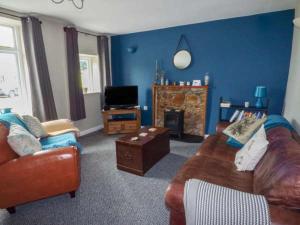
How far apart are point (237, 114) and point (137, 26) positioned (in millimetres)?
2717

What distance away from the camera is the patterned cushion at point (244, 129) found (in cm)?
215

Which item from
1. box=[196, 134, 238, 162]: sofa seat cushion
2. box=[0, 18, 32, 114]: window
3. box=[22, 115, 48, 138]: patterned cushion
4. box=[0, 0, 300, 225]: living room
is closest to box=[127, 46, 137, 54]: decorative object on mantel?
box=[0, 0, 300, 225]: living room

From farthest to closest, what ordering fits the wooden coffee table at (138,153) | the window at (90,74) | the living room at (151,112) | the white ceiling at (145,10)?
the window at (90,74) → the white ceiling at (145,10) → the wooden coffee table at (138,153) → the living room at (151,112)

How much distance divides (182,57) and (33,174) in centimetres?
335

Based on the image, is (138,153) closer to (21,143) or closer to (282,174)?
(21,143)

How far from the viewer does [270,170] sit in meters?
1.28

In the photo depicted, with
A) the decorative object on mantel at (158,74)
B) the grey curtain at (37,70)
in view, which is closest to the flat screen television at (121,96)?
the decorative object on mantel at (158,74)

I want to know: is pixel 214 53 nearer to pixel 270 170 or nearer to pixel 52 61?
pixel 270 170

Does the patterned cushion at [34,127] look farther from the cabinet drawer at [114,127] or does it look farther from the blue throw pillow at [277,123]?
the blue throw pillow at [277,123]

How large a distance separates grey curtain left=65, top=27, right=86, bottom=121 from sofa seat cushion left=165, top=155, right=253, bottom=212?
2.85 meters

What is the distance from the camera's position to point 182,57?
3.89 metres

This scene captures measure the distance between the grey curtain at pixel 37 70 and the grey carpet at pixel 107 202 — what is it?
1.29m

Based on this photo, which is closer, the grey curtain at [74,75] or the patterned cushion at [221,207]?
the patterned cushion at [221,207]

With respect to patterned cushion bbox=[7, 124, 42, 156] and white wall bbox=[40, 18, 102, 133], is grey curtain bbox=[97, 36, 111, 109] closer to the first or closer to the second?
white wall bbox=[40, 18, 102, 133]
